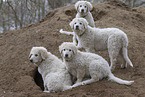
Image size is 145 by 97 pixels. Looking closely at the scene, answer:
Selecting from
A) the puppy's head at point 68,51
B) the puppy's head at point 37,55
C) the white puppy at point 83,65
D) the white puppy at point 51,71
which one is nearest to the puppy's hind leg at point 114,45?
the white puppy at point 83,65

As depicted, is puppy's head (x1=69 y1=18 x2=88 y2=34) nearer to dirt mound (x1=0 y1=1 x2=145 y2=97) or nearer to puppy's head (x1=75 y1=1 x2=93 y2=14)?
puppy's head (x1=75 y1=1 x2=93 y2=14)

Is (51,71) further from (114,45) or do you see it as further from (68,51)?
(114,45)

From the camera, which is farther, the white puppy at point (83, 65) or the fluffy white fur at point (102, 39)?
the fluffy white fur at point (102, 39)

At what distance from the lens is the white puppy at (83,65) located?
4703mm

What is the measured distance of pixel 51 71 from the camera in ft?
17.1

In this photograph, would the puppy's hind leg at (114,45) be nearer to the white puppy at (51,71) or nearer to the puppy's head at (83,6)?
the white puppy at (51,71)

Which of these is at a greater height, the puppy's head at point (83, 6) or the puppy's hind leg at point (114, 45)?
the puppy's head at point (83, 6)

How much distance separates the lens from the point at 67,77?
199 inches

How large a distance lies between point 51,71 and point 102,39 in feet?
7.05

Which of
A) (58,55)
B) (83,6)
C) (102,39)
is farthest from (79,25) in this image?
(58,55)

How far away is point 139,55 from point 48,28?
505 centimetres

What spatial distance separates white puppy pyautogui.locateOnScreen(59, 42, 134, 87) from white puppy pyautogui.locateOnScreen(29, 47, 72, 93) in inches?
12.1

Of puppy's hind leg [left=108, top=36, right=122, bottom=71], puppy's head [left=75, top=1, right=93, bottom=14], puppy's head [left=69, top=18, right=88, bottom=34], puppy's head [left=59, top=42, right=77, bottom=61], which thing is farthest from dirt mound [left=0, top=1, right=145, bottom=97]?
puppy's head [left=69, top=18, right=88, bottom=34]

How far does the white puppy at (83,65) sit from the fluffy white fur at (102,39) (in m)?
0.80
